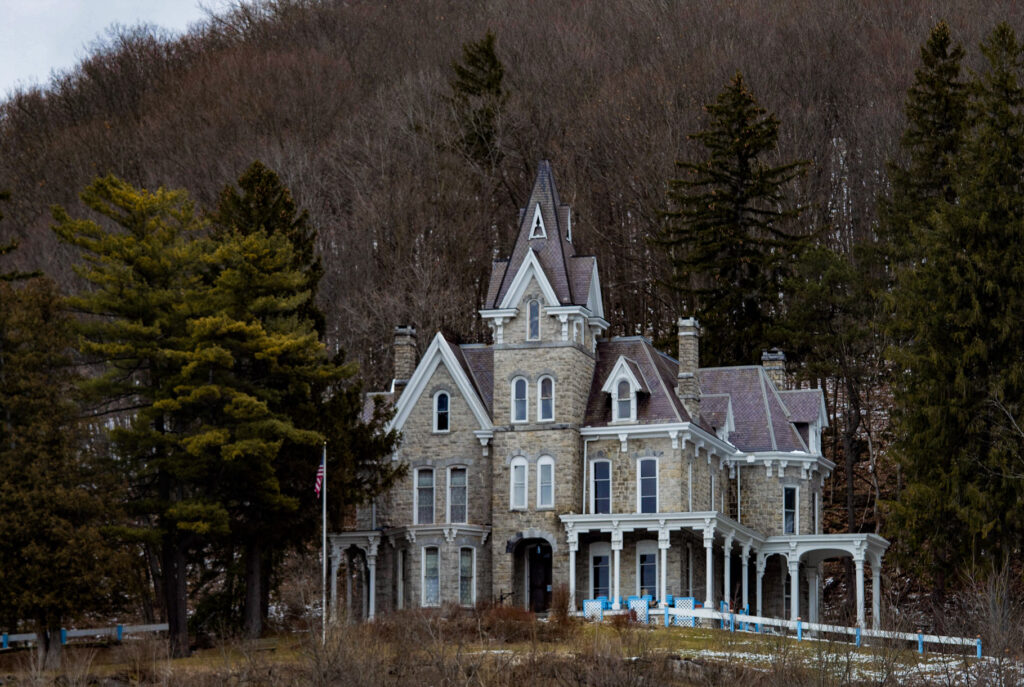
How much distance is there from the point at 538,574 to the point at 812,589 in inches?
357

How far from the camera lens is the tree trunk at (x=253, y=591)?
45.5 meters

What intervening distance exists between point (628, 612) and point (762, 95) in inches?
1295

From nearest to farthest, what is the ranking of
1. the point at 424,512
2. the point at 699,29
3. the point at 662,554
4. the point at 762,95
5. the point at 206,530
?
the point at 206,530 → the point at 662,554 → the point at 424,512 → the point at 762,95 → the point at 699,29

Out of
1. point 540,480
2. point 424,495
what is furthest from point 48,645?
point 540,480

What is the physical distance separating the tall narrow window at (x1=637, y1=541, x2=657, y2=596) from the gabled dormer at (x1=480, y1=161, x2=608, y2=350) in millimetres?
6464

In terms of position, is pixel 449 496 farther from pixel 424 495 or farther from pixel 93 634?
pixel 93 634

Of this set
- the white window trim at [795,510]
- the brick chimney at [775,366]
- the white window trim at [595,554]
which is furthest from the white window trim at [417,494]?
the brick chimney at [775,366]

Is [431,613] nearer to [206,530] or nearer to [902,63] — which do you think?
[206,530]

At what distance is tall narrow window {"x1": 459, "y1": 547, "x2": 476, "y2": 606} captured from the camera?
49.1 metres

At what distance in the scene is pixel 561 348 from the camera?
4919 cm

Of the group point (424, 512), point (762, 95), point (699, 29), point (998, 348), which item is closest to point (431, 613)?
point (424, 512)

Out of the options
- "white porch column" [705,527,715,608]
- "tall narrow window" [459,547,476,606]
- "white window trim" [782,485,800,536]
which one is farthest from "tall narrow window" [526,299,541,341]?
"white window trim" [782,485,800,536]

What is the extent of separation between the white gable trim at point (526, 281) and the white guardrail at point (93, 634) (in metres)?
14.0

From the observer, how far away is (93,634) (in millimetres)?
45875
